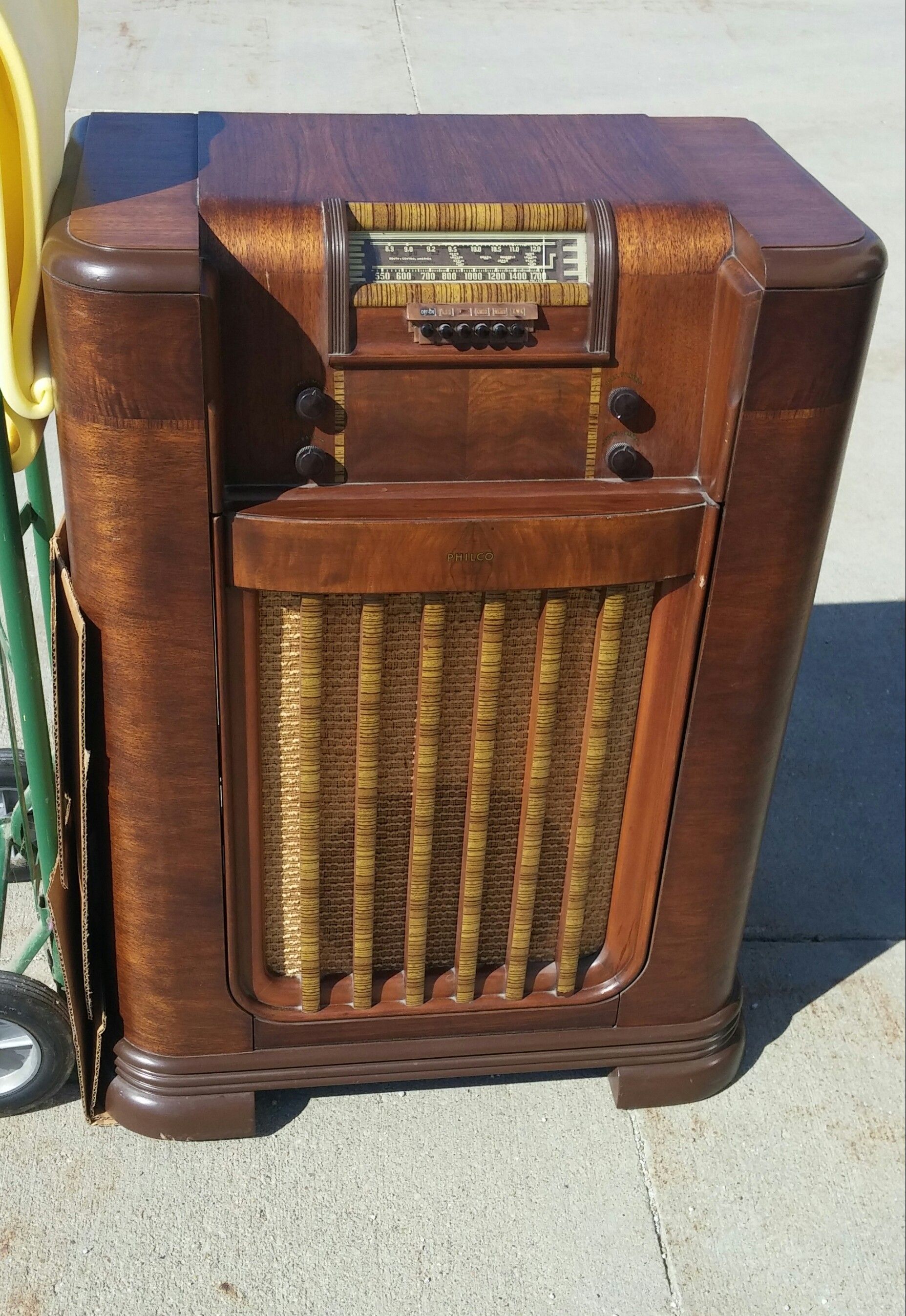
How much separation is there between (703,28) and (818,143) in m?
1.46

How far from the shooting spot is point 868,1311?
6.21ft

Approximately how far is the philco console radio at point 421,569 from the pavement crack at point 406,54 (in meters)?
3.99

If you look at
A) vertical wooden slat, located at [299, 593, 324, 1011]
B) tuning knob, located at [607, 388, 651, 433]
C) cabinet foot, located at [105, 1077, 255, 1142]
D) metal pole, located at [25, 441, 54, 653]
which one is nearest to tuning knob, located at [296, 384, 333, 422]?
vertical wooden slat, located at [299, 593, 324, 1011]

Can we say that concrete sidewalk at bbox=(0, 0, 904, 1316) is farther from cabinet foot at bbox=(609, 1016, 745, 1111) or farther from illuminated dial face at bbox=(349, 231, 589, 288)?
illuminated dial face at bbox=(349, 231, 589, 288)

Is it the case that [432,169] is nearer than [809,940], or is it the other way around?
[432,169]

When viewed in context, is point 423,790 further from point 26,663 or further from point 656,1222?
point 656,1222

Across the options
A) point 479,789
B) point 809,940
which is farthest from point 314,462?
point 809,940

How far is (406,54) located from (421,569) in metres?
5.23

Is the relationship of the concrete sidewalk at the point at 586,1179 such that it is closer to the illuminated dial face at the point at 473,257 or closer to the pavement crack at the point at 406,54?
the illuminated dial face at the point at 473,257

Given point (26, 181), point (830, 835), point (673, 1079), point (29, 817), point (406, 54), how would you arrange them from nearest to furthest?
point (26, 181)
point (673, 1079)
point (29, 817)
point (830, 835)
point (406, 54)

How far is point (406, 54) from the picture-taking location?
606cm

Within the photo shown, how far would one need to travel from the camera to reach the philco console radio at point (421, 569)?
1.46 meters

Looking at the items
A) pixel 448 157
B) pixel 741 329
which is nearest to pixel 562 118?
pixel 448 157

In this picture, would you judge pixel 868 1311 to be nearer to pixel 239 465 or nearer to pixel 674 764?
pixel 674 764
